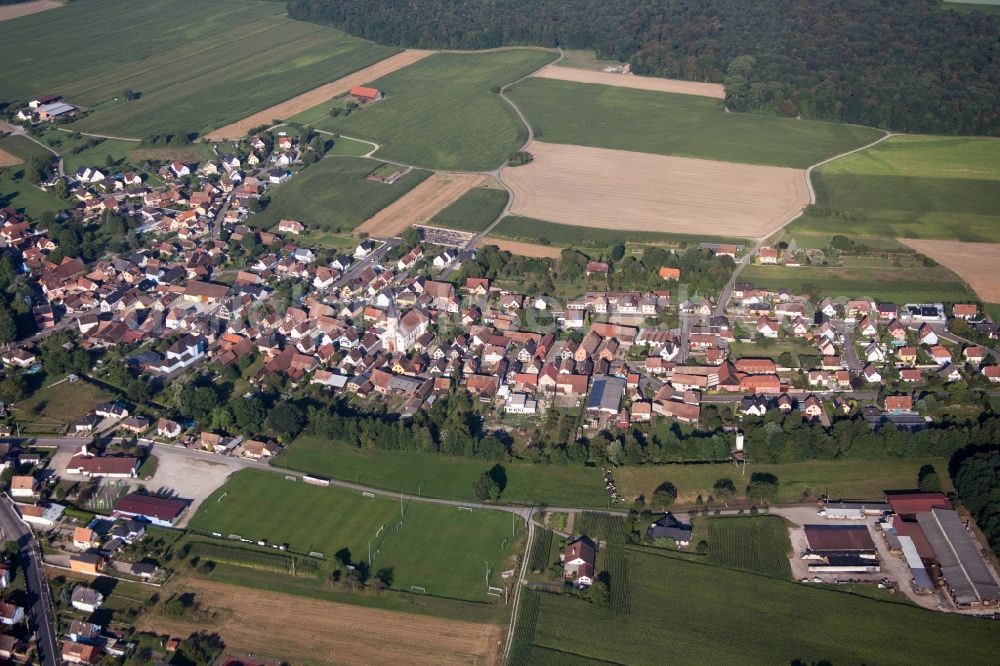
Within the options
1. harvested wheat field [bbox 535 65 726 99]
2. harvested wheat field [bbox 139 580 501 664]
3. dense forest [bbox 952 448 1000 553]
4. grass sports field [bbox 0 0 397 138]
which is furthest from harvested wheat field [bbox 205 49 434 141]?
dense forest [bbox 952 448 1000 553]

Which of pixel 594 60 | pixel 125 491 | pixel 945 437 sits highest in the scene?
pixel 594 60

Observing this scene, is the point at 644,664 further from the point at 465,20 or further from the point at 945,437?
the point at 465,20

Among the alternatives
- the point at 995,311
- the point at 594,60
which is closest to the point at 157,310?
the point at 995,311

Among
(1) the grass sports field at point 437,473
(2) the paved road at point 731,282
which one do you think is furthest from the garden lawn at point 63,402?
(2) the paved road at point 731,282

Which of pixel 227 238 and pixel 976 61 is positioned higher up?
pixel 976 61

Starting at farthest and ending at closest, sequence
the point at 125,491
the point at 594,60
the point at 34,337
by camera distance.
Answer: the point at 594,60, the point at 34,337, the point at 125,491

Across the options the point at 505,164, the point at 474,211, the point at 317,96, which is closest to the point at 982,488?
the point at 474,211

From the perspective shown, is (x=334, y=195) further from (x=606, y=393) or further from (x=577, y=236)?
(x=606, y=393)
